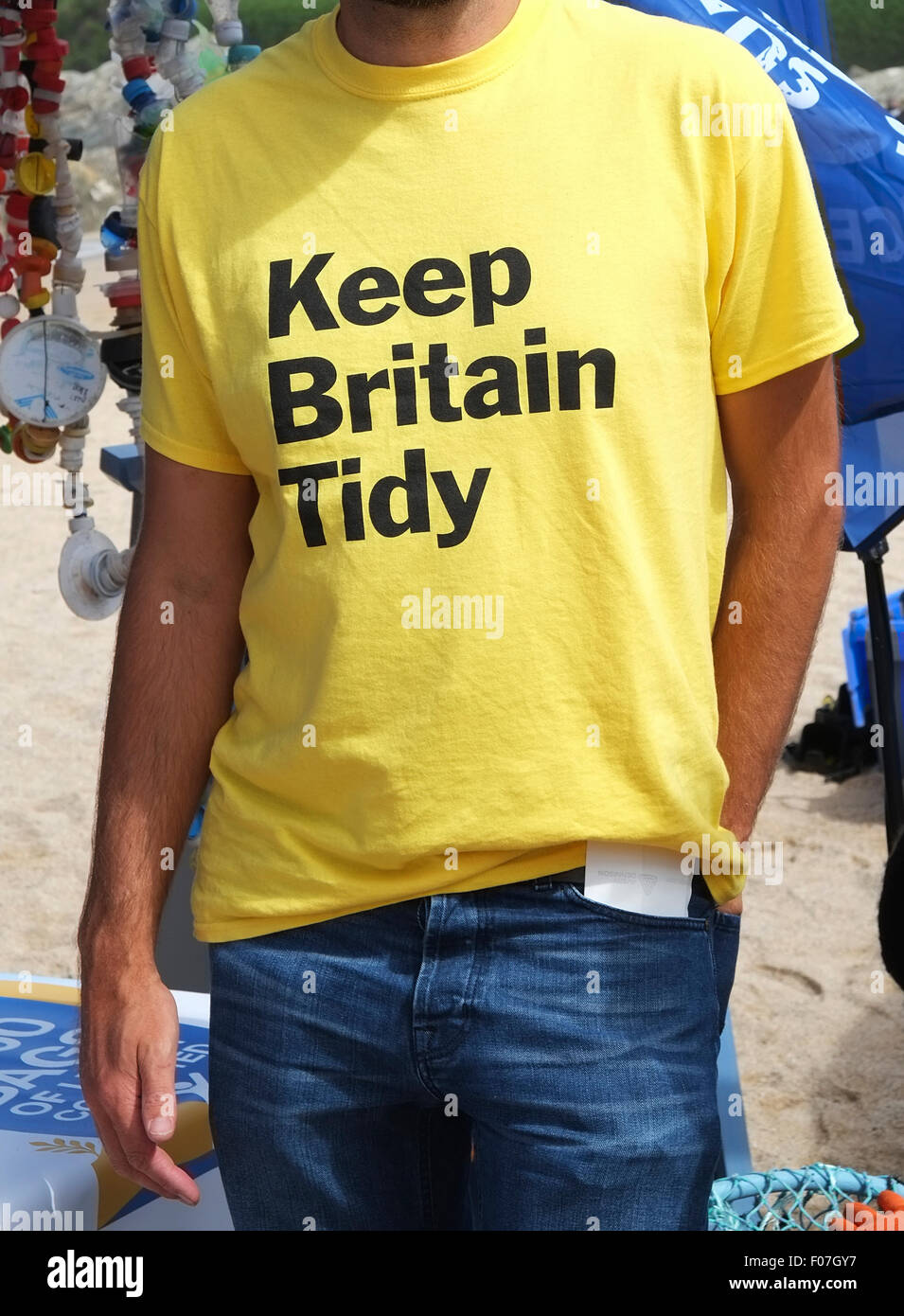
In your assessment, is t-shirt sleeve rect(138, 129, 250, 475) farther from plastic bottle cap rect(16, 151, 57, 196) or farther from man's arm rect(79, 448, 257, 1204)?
plastic bottle cap rect(16, 151, 57, 196)

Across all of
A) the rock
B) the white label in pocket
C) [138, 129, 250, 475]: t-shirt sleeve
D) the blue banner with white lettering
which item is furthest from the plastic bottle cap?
the rock

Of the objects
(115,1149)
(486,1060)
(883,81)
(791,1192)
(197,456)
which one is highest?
(883,81)

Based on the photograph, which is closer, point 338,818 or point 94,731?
point 338,818

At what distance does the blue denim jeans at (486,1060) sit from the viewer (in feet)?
3.67

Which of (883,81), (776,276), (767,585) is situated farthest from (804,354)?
(883,81)

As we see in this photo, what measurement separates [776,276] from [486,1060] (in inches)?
26.1

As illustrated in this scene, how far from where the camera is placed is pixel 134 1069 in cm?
127

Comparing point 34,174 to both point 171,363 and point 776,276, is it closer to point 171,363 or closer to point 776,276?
point 171,363

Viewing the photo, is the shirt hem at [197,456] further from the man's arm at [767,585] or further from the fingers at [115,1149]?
the fingers at [115,1149]

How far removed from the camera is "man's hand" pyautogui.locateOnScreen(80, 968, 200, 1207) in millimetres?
1263

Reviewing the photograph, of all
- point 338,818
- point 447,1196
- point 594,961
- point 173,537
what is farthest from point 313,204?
point 447,1196
